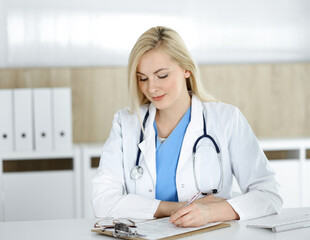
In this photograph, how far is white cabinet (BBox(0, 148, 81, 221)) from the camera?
309cm

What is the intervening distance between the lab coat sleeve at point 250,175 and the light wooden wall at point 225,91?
5.34 ft

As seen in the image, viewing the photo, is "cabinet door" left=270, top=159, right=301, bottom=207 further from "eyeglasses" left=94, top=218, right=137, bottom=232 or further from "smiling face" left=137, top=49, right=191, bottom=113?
"eyeglasses" left=94, top=218, right=137, bottom=232

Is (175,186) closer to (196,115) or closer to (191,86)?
(196,115)

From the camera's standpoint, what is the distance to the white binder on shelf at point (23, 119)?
10.1 feet

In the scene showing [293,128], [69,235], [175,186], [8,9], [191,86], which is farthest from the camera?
[293,128]

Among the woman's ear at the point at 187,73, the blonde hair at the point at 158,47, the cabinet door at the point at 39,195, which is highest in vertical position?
the blonde hair at the point at 158,47

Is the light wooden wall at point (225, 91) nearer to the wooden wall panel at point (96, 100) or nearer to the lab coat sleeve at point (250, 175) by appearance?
the wooden wall panel at point (96, 100)

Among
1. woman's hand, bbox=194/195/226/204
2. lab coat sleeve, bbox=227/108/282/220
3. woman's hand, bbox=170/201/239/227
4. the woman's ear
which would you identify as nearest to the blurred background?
the woman's ear

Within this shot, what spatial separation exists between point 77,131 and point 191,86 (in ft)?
5.16

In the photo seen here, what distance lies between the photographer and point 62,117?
10.2ft

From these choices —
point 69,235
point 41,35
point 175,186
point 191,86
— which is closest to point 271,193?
point 175,186

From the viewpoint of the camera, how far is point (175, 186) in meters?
1.93

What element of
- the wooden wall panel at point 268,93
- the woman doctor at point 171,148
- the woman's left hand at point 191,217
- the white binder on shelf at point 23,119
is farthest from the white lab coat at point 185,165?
the wooden wall panel at point 268,93

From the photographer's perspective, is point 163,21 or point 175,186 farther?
point 163,21
